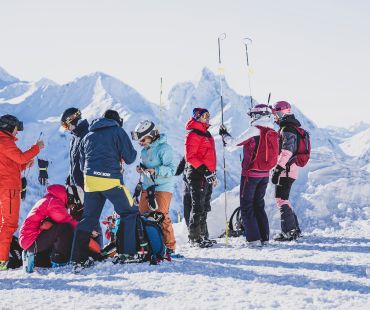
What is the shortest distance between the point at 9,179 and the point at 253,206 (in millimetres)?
4406

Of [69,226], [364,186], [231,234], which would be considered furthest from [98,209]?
[364,186]

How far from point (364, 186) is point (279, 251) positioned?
1255 centimetres

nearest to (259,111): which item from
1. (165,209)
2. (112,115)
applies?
(165,209)

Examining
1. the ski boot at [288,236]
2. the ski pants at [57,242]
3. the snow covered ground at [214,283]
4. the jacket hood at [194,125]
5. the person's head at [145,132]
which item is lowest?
the snow covered ground at [214,283]

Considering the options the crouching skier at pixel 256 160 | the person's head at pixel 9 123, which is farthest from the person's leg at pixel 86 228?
the crouching skier at pixel 256 160

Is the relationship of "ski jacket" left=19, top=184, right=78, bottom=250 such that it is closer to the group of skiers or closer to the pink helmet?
the group of skiers

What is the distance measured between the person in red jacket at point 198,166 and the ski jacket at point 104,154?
195 cm

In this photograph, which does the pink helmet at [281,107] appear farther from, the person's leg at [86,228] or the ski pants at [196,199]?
the person's leg at [86,228]

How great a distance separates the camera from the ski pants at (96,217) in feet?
23.0

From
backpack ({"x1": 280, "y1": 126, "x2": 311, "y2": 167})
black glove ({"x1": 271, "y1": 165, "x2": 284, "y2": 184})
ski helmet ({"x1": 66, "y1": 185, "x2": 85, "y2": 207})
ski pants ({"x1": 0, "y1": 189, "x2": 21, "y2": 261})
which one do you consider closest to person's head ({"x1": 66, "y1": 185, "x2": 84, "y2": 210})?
ski helmet ({"x1": 66, "y1": 185, "x2": 85, "y2": 207})

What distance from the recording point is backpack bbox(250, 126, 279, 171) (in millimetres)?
8758

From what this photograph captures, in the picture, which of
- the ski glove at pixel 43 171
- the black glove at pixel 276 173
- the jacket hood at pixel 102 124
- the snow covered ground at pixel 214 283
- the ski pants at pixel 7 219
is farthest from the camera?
the black glove at pixel 276 173

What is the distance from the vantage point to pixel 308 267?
6715mm

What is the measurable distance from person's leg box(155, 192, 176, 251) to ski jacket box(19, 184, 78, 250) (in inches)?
67.0
